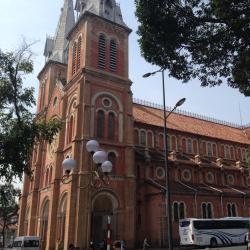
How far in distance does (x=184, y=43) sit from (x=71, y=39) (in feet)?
105

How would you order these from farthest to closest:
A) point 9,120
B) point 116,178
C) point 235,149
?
point 235,149, point 116,178, point 9,120

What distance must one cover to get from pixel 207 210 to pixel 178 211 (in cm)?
416

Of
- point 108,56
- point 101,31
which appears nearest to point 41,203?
point 108,56

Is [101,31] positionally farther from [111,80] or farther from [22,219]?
[22,219]

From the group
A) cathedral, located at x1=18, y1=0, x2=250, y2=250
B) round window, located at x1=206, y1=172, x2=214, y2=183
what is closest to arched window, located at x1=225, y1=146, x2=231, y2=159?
cathedral, located at x1=18, y1=0, x2=250, y2=250

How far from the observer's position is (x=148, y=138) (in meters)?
42.9

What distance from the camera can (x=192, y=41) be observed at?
44.6 ft

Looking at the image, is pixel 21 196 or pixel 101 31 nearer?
pixel 101 31

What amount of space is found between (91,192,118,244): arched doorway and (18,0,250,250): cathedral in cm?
9

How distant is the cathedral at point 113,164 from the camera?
32906 mm

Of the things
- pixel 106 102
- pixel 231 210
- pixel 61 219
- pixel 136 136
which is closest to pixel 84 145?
pixel 106 102

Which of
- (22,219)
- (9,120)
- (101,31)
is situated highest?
(101,31)

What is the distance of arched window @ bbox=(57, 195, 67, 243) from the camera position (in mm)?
33156

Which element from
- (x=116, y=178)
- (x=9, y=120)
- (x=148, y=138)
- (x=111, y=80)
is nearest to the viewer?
(x=9, y=120)
